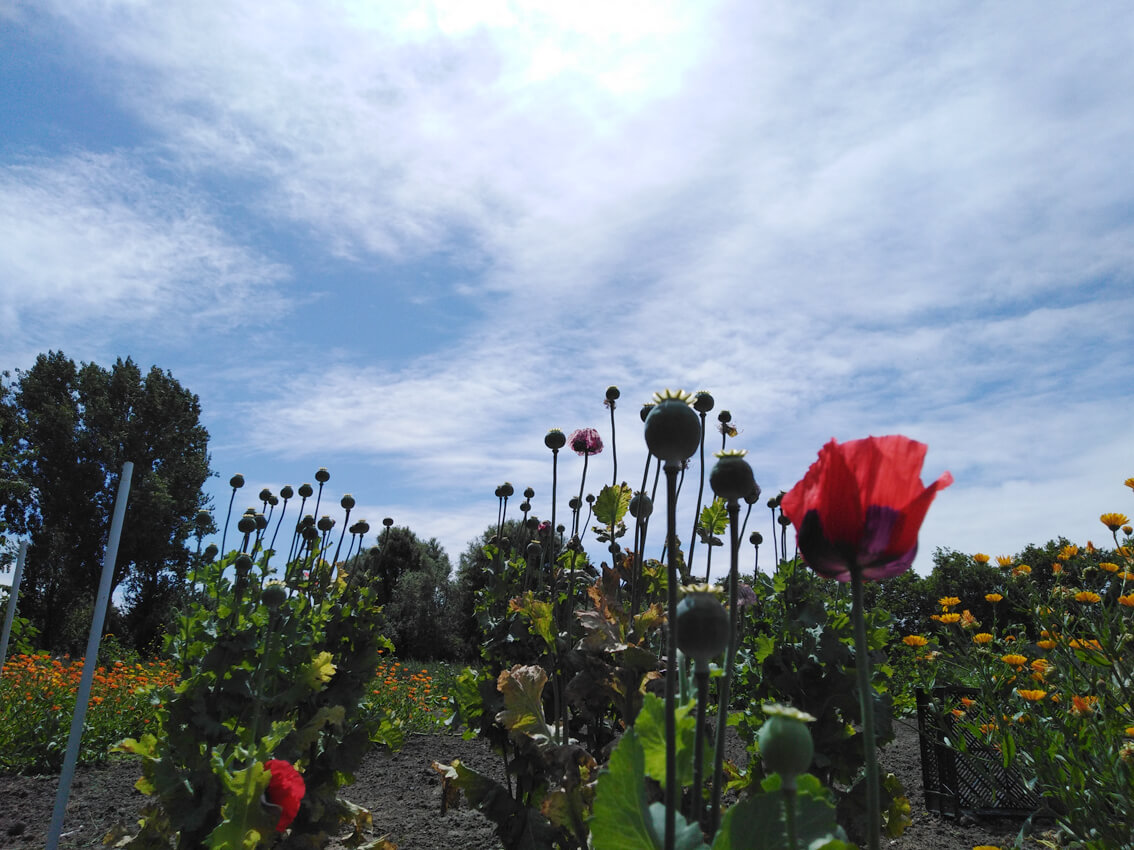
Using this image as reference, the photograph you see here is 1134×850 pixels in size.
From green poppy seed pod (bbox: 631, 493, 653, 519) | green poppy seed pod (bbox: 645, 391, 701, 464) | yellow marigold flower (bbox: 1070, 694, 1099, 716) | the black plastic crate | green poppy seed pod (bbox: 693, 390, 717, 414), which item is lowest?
the black plastic crate

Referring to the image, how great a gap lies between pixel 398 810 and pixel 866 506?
505 centimetres

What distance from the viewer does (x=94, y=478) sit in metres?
24.5

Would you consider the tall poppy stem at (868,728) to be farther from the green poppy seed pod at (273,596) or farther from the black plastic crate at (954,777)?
the black plastic crate at (954,777)

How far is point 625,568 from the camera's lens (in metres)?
2.86

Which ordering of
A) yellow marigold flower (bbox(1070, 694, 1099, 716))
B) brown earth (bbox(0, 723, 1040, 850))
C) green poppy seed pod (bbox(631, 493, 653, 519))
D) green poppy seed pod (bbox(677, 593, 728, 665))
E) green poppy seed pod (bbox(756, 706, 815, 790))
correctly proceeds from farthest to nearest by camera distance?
brown earth (bbox(0, 723, 1040, 850)), yellow marigold flower (bbox(1070, 694, 1099, 716)), green poppy seed pod (bbox(631, 493, 653, 519)), green poppy seed pod (bbox(677, 593, 728, 665)), green poppy seed pod (bbox(756, 706, 815, 790))

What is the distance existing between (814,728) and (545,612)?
158 centimetres

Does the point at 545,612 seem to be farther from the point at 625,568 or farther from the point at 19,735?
the point at 19,735

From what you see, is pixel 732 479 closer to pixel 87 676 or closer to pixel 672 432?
pixel 672 432

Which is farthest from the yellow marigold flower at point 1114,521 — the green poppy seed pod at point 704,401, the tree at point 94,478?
the tree at point 94,478

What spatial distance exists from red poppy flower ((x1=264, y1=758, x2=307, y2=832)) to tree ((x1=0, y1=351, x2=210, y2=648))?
22143 millimetres

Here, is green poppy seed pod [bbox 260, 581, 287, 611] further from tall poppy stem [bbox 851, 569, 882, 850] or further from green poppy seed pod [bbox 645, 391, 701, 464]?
tall poppy stem [bbox 851, 569, 882, 850]

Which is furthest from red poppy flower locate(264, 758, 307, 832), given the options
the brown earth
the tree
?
the tree

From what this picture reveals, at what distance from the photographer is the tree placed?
74.2 ft

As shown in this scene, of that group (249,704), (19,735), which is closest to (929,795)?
(249,704)
